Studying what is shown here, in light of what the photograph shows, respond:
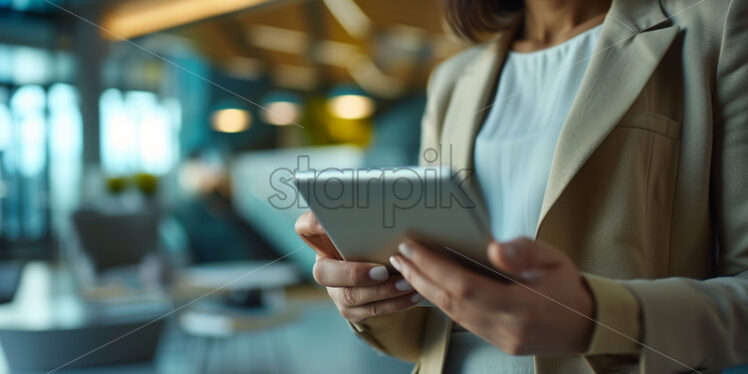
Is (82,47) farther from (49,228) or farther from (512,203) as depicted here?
(512,203)

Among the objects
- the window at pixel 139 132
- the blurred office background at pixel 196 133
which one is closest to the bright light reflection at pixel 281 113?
the blurred office background at pixel 196 133

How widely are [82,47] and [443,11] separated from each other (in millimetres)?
5983

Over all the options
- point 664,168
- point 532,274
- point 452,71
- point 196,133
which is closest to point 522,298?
point 532,274

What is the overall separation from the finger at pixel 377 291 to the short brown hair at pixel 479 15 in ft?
1.59

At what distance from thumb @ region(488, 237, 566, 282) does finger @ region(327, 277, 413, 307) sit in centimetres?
15

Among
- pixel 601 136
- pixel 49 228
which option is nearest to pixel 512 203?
pixel 601 136

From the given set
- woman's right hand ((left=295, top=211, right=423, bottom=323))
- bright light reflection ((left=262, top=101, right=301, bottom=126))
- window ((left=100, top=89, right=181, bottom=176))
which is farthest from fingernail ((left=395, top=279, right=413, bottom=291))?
window ((left=100, top=89, right=181, bottom=176))

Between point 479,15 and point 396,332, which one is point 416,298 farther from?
point 479,15

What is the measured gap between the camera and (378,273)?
54 cm

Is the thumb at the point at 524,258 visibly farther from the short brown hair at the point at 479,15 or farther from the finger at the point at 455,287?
the short brown hair at the point at 479,15

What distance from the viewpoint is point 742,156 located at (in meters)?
0.56

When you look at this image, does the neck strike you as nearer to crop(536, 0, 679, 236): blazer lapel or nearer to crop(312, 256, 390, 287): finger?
crop(536, 0, 679, 236): blazer lapel

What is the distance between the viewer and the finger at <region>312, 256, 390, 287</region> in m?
0.54

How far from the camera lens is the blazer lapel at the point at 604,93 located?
59 centimetres
